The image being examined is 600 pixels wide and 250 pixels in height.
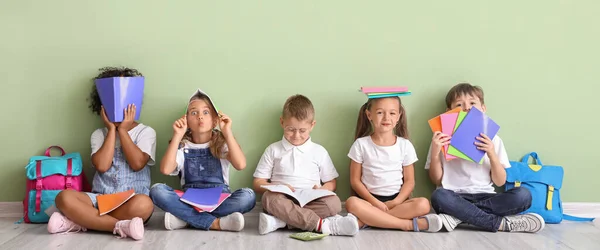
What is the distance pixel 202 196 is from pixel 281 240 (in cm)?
47

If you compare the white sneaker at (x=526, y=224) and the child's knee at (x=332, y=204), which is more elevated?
the child's knee at (x=332, y=204)

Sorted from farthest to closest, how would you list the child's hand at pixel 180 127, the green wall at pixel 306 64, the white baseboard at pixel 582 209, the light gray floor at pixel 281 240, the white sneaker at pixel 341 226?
the white baseboard at pixel 582 209 < the green wall at pixel 306 64 < the child's hand at pixel 180 127 < the white sneaker at pixel 341 226 < the light gray floor at pixel 281 240

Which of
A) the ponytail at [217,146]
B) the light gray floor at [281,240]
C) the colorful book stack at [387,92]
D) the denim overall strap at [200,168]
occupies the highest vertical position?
the colorful book stack at [387,92]

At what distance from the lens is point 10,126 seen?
3.14m

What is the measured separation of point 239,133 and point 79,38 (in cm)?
94

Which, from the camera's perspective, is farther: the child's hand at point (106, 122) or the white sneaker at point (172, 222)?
the child's hand at point (106, 122)

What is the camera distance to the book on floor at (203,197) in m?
2.78

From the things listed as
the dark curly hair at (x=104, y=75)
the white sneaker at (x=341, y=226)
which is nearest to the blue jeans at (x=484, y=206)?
the white sneaker at (x=341, y=226)

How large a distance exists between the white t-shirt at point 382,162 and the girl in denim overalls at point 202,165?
0.58m

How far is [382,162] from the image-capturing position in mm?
3057

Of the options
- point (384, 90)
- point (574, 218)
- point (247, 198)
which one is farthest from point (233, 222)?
point (574, 218)

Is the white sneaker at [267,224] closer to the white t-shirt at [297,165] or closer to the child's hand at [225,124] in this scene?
the white t-shirt at [297,165]

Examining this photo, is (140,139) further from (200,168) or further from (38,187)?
A: (38,187)

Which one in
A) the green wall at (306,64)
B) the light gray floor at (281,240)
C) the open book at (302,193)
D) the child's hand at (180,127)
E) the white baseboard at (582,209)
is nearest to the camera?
the light gray floor at (281,240)
